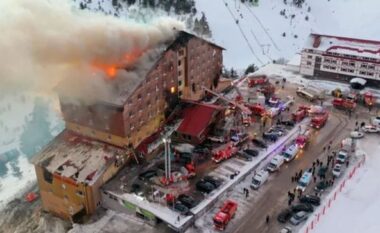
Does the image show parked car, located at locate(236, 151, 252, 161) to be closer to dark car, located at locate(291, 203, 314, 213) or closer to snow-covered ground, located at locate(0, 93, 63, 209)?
dark car, located at locate(291, 203, 314, 213)

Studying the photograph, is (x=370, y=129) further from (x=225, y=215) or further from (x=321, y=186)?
(x=225, y=215)

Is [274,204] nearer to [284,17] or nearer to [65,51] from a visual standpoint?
[65,51]

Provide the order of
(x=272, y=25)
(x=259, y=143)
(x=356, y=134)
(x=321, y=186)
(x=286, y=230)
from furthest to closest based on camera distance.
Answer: (x=272, y=25) → (x=356, y=134) → (x=259, y=143) → (x=321, y=186) → (x=286, y=230)

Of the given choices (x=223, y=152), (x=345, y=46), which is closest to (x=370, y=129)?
(x=345, y=46)

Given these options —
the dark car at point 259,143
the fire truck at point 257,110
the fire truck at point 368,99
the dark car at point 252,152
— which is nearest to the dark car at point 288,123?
the fire truck at point 257,110

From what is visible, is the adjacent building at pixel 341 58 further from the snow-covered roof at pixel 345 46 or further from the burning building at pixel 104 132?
the burning building at pixel 104 132

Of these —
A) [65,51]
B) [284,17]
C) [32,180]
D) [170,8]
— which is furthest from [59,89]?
[284,17]

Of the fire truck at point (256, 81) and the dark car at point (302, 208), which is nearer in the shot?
the dark car at point (302, 208)
